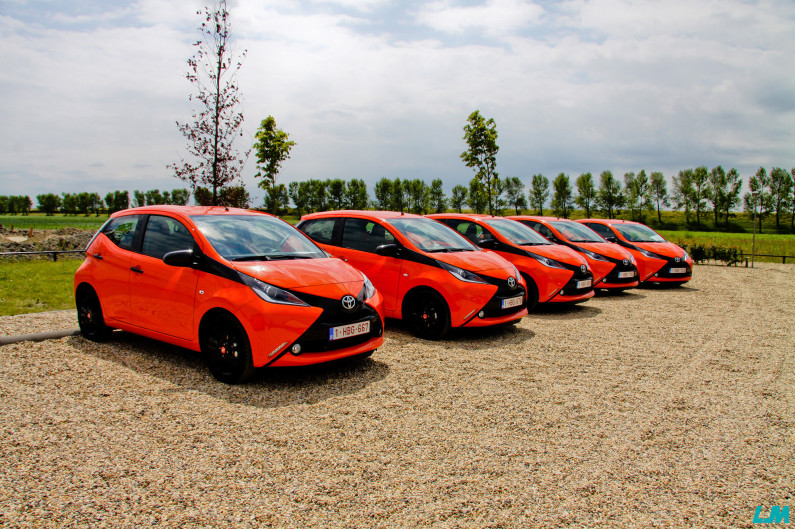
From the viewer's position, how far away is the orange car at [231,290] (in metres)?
4.81

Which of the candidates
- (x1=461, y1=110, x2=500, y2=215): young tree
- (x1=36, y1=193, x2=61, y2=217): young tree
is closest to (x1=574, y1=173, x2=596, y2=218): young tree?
(x1=461, y1=110, x2=500, y2=215): young tree

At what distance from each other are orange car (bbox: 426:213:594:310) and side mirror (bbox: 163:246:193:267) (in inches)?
207

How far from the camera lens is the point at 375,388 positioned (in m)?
5.09

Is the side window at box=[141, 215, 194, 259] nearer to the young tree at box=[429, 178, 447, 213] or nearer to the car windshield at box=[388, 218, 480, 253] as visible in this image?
the car windshield at box=[388, 218, 480, 253]

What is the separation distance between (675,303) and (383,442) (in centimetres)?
956

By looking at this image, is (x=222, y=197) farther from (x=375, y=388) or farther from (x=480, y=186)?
(x=480, y=186)

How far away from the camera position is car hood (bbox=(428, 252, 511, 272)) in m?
7.21

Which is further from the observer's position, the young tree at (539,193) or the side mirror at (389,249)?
the young tree at (539,193)

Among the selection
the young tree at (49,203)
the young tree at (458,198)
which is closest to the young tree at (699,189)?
the young tree at (458,198)

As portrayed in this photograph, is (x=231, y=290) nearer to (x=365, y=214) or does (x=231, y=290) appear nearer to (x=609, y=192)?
(x=365, y=214)

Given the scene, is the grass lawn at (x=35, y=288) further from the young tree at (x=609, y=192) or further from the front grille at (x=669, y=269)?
the young tree at (x=609, y=192)

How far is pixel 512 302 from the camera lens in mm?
7359

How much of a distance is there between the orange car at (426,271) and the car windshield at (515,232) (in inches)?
77.3

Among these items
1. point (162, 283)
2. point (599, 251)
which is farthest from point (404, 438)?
point (599, 251)
